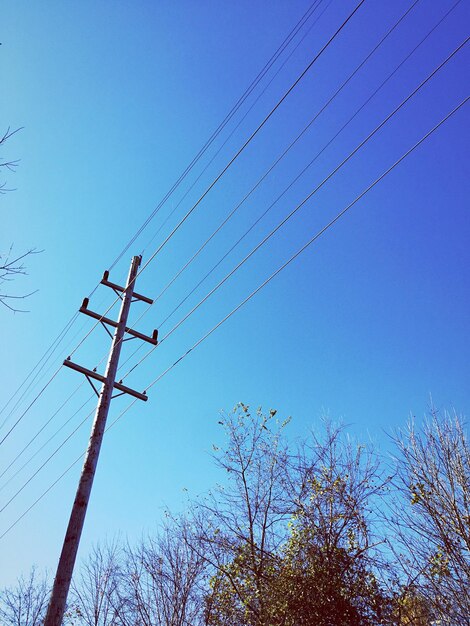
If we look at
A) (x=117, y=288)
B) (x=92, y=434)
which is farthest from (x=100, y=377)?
(x=117, y=288)

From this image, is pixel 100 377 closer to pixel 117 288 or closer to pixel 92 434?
pixel 92 434

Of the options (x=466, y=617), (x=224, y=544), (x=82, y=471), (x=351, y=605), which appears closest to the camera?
(x=82, y=471)

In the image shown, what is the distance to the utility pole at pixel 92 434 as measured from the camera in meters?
6.34

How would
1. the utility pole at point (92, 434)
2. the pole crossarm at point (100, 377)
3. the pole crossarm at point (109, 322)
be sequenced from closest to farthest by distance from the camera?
the utility pole at point (92, 434) < the pole crossarm at point (100, 377) < the pole crossarm at point (109, 322)

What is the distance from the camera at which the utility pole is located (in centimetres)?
634

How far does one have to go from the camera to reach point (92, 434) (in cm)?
801

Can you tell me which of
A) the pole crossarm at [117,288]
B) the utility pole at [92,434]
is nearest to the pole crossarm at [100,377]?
the utility pole at [92,434]

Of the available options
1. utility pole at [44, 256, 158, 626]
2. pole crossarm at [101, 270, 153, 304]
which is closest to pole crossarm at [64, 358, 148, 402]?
utility pole at [44, 256, 158, 626]

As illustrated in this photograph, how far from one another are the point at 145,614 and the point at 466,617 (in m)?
11.2

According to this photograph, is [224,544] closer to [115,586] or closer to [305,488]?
[305,488]

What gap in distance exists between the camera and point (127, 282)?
432 inches

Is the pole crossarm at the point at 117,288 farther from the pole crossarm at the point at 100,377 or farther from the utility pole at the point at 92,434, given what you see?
the pole crossarm at the point at 100,377

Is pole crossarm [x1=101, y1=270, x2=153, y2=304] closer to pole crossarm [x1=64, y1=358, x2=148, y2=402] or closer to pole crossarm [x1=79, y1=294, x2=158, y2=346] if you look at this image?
pole crossarm [x1=79, y1=294, x2=158, y2=346]

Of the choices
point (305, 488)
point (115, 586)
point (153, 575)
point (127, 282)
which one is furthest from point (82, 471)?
point (115, 586)
